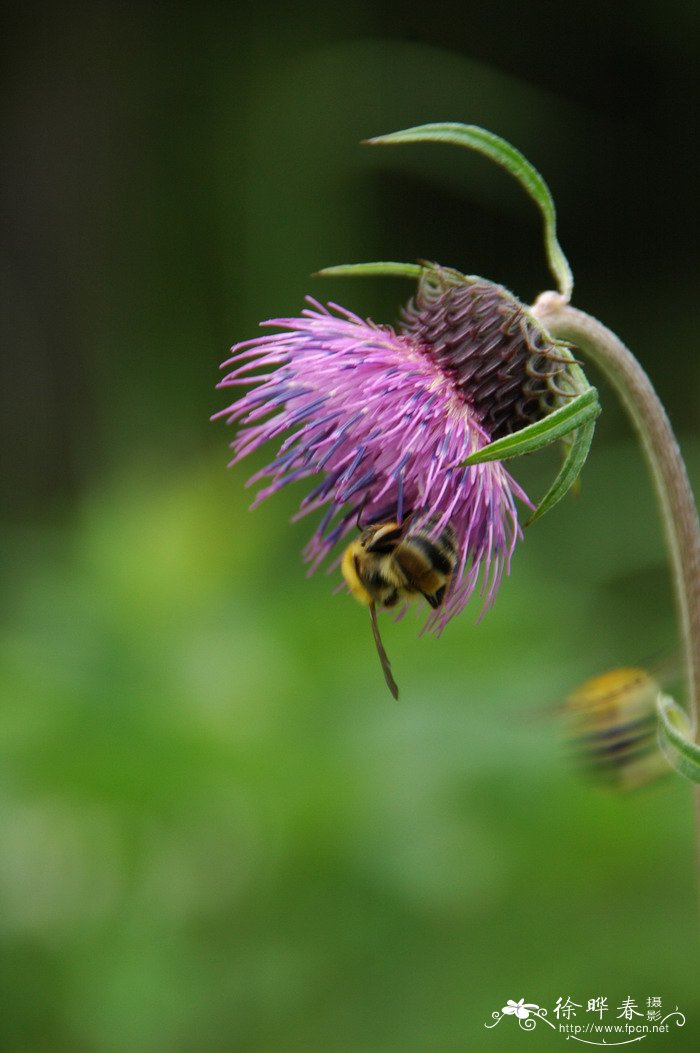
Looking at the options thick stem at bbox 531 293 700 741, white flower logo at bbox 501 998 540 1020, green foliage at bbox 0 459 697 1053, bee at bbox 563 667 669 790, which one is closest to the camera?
thick stem at bbox 531 293 700 741

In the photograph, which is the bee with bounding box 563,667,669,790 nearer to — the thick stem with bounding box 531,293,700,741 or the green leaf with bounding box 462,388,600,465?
the thick stem with bounding box 531,293,700,741

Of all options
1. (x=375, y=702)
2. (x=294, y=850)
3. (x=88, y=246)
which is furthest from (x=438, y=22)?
(x=294, y=850)

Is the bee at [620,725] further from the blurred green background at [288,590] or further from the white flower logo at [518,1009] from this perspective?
the white flower logo at [518,1009]

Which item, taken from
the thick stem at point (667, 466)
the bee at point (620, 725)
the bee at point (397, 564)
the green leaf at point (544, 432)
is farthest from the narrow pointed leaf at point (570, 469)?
the bee at point (620, 725)

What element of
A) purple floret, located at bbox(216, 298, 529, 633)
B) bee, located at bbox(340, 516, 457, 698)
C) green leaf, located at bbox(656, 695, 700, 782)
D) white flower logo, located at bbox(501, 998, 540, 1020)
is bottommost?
white flower logo, located at bbox(501, 998, 540, 1020)

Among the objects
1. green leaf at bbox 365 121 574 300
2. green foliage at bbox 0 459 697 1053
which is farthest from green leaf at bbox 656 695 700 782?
green foliage at bbox 0 459 697 1053

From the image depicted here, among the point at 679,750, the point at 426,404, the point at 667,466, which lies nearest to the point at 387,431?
the point at 426,404
